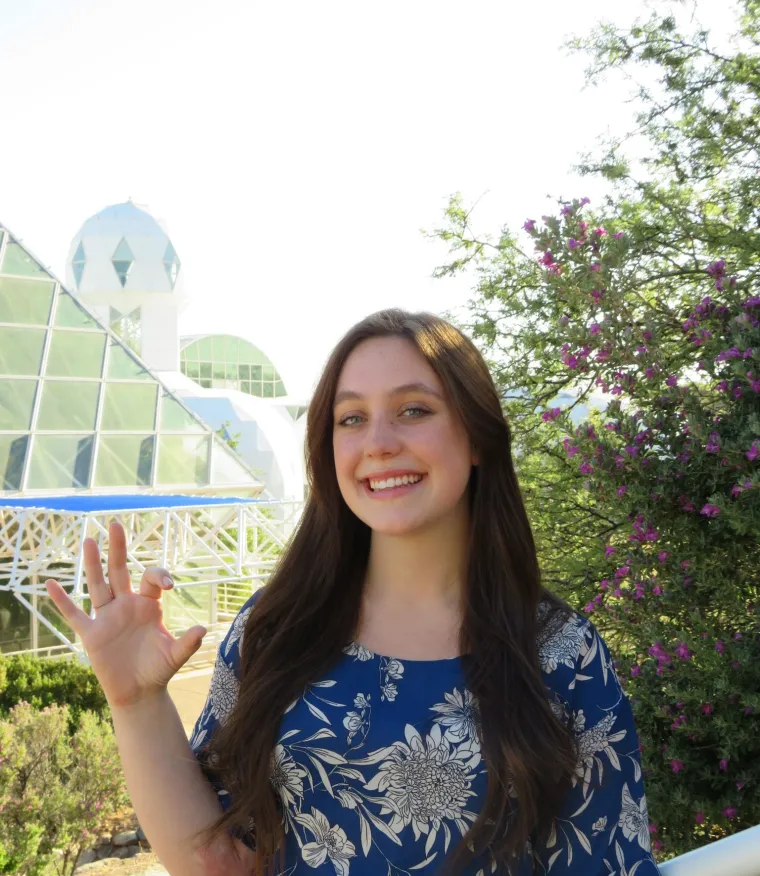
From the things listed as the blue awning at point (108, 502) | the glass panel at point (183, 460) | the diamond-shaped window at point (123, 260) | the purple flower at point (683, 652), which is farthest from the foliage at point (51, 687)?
the diamond-shaped window at point (123, 260)

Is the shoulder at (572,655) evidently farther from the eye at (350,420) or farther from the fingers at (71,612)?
the fingers at (71,612)

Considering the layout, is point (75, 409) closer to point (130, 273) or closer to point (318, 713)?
point (318, 713)

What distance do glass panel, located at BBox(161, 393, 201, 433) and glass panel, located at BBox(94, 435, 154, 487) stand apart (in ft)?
1.55

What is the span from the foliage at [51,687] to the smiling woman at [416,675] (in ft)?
27.7

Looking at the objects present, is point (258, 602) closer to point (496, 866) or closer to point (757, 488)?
point (496, 866)

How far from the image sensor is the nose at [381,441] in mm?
1810

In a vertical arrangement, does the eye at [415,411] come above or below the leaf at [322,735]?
above

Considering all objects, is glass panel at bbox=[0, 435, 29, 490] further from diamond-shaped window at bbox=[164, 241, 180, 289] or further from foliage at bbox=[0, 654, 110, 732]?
diamond-shaped window at bbox=[164, 241, 180, 289]

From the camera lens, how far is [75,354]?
14883 mm

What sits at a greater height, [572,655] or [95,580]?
[95,580]

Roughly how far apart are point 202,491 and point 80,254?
30.7 m

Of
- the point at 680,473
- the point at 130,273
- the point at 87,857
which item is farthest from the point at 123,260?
the point at 680,473

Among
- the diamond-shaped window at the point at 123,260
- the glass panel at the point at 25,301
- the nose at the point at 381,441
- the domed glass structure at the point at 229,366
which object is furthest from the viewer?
the domed glass structure at the point at 229,366

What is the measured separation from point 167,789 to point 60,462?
1319 cm
